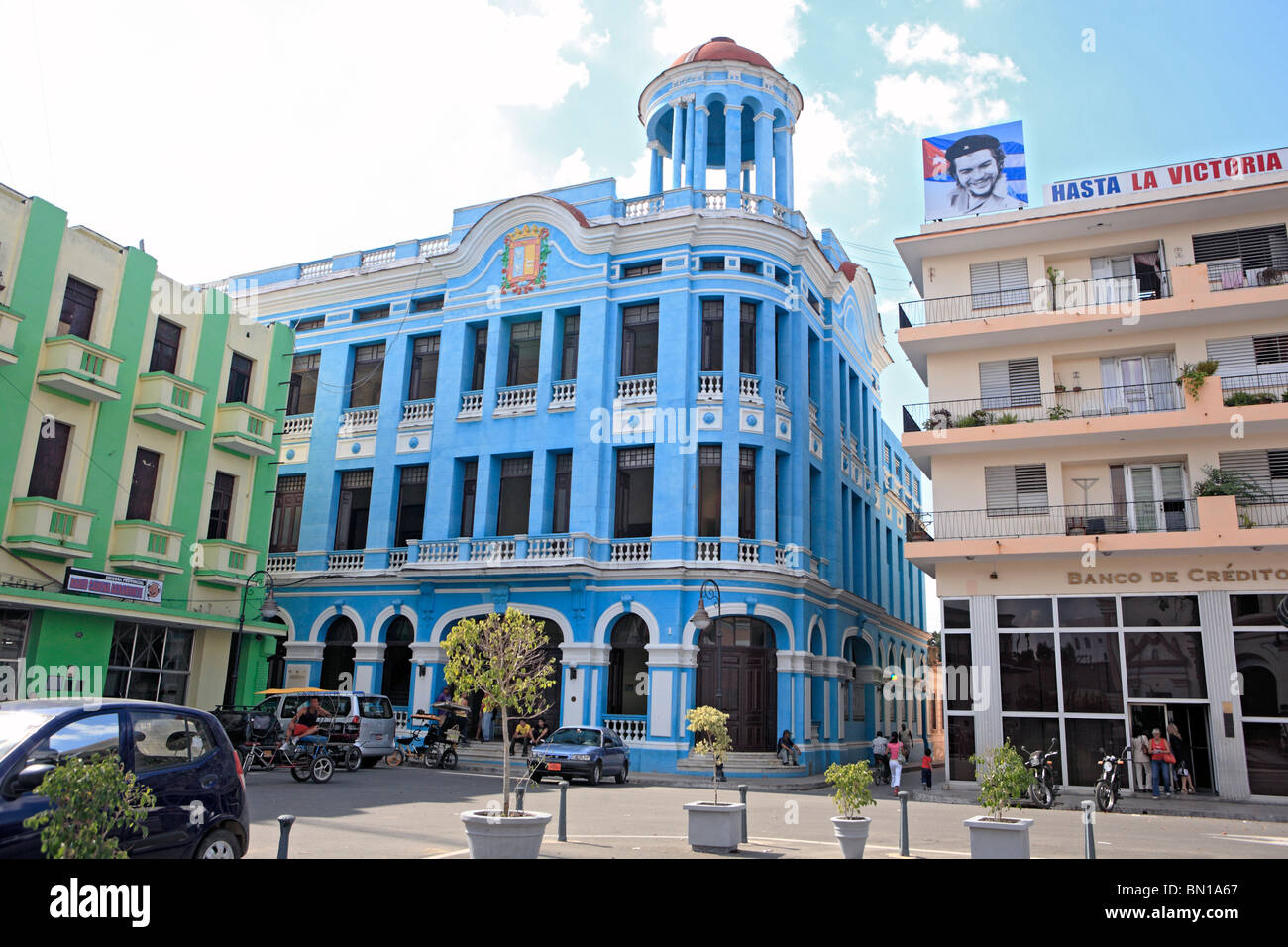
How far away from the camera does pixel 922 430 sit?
1049 inches

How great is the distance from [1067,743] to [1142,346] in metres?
11.2

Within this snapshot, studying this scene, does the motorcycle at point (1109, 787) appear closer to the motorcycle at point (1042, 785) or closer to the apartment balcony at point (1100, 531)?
the motorcycle at point (1042, 785)

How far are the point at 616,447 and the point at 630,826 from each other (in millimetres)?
16022

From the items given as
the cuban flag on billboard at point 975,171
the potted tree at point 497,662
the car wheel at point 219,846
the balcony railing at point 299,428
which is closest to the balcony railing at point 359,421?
the balcony railing at point 299,428

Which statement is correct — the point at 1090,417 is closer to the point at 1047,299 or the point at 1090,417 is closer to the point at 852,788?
the point at 1047,299

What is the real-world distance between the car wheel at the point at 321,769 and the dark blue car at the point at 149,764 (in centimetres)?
1184

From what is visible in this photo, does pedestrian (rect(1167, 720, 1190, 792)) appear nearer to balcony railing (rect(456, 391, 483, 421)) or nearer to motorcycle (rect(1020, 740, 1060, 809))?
motorcycle (rect(1020, 740, 1060, 809))

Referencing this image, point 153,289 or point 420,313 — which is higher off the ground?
point 420,313

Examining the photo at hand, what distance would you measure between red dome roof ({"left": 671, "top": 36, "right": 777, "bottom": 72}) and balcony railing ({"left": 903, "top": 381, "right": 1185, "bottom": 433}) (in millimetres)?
14805

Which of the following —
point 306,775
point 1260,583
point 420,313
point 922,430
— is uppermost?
point 420,313
